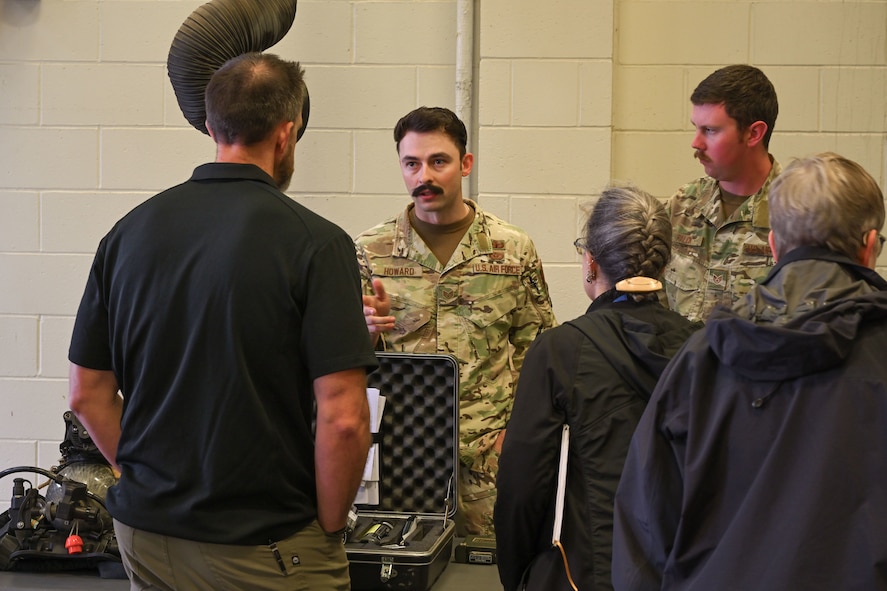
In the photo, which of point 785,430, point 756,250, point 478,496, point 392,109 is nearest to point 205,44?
point 392,109

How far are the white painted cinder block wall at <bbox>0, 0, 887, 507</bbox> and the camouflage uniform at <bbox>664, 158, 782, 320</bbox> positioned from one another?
678 mm

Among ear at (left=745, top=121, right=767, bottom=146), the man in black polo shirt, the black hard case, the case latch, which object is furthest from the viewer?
ear at (left=745, top=121, right=767, bottom=146)

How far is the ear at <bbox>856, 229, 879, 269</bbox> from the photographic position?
1.31 metres

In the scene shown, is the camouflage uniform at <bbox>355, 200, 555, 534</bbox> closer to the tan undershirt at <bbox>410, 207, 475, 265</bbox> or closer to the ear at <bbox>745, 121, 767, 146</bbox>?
the tan undershirt at <bbox>410, 207, 475, 265</bbox>

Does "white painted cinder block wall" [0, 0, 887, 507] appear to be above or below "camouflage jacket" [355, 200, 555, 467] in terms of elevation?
above

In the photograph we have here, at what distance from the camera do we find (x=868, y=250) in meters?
1.32

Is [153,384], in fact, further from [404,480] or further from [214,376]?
[404,480]

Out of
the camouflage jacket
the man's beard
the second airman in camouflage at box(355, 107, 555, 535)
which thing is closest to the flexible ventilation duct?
the second airman in camouflage at box(355, 107, 555, 535)

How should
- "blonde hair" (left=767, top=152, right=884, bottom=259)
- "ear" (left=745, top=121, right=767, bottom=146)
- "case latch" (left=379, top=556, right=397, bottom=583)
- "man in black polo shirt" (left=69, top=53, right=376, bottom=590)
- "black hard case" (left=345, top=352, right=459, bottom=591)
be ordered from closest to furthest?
1. "blonde hair" (left=767, top=152, right=884, bottom=259)
2. "man in black polo shirt" (left=69, top=53, right=376, bottom=590)
3. "case latch" (left=379, top=556, right=397, bottom=583)
4. "black hard case" (left=345, top=352, right=459, bottom=591)
5. "ear" (left=745, top=121, right=767, bottom=146)

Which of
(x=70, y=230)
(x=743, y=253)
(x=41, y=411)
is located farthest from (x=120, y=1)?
(x=743, y=253)

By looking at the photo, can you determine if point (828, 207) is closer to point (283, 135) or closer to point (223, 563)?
point (283, 135)

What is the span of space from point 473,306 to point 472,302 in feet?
0.04

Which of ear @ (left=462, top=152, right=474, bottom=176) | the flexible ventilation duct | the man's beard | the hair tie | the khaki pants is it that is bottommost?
the khaki pants

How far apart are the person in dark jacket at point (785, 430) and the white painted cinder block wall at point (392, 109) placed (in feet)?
6.55
